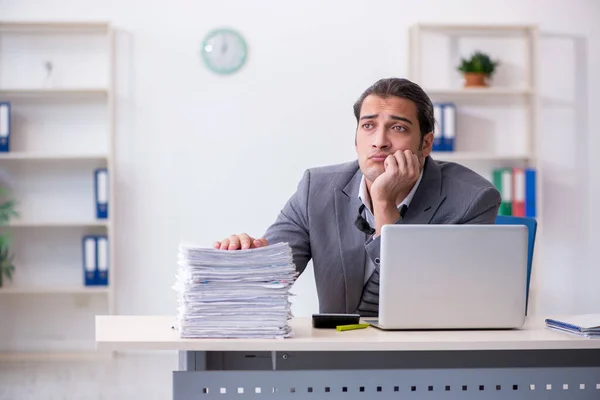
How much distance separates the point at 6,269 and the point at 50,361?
0.62 metres

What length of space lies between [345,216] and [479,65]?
9.80 ft

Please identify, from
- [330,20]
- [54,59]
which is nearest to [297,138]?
[330,20]

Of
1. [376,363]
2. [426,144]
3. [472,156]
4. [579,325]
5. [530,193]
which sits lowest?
[376,363]

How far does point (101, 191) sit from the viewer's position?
16.2 feet

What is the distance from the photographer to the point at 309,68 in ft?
17.1

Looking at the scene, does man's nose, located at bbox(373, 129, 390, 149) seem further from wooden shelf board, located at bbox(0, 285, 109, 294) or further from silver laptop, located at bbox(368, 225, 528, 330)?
wooden shelf board, located at bbox(0, 285, 109, 294)

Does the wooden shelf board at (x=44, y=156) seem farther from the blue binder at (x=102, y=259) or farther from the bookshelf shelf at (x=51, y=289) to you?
the bookshelf shelf at (x=51, y=289)

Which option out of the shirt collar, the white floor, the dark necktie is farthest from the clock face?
the dark necktie

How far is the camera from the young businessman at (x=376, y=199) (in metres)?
2.38

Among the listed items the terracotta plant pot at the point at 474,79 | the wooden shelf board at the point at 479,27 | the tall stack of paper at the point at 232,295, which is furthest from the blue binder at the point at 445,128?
the tall stack of paper at the point at 232,295

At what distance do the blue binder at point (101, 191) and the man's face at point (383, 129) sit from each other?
9.15 feet

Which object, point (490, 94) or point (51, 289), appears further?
point (490, 94)

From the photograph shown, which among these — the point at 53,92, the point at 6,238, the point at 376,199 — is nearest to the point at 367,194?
the point at 376,199

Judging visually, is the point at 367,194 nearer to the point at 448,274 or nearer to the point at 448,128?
the point at 448,274
